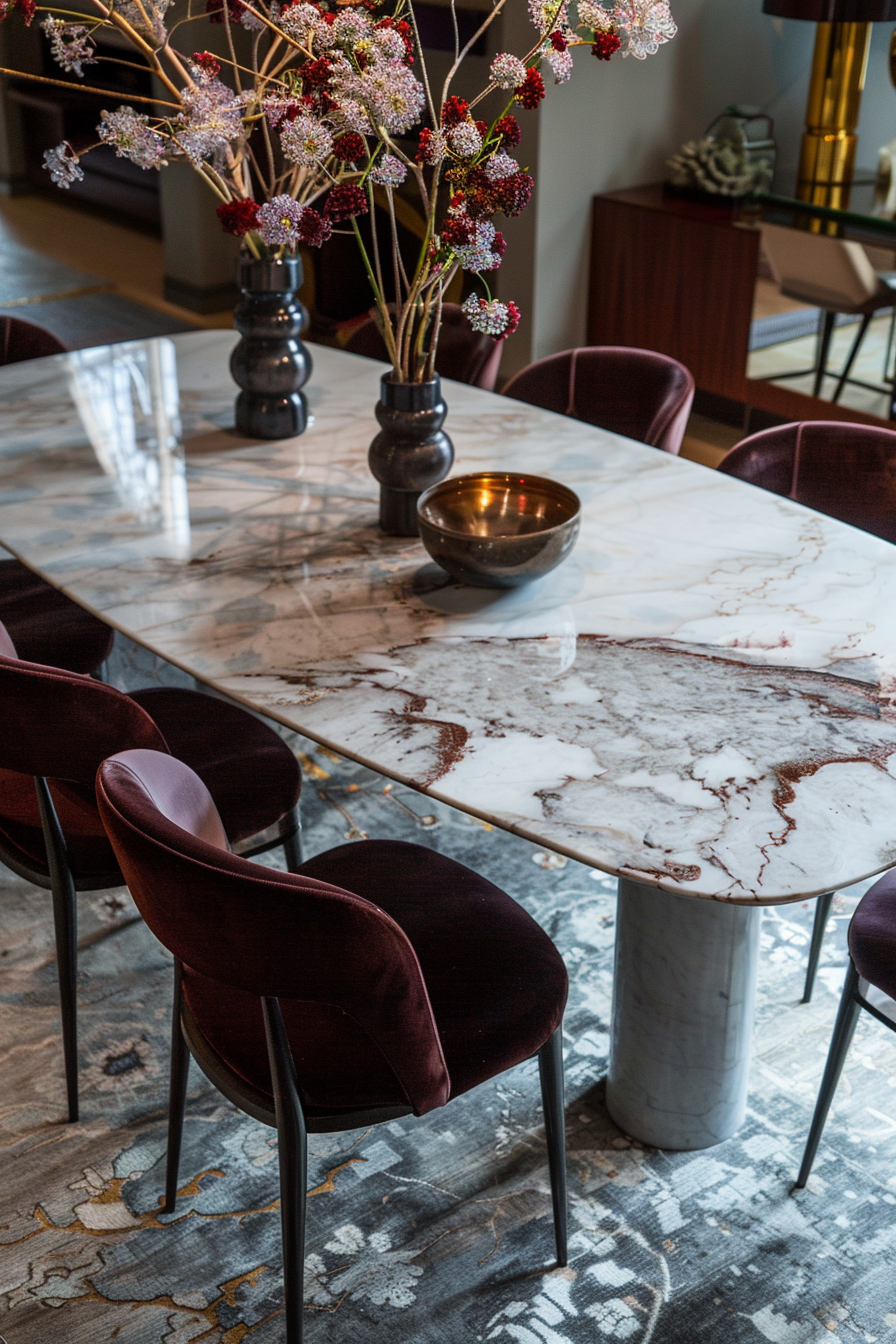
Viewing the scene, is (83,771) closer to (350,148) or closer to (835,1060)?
(350,148)

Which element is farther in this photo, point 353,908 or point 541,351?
point 541,351

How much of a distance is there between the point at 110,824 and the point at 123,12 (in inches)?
57.5

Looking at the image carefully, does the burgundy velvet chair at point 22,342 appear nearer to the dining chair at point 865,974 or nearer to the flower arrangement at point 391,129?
the flower arrangement at point 391,129

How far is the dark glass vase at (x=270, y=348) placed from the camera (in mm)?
2395

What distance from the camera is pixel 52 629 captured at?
240 cm

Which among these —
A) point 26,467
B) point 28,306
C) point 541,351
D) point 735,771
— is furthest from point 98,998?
point 28,306

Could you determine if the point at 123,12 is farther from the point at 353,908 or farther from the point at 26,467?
the point at 353,908

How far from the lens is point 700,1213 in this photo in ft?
5.95

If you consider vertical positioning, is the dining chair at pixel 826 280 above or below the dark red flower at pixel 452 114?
below

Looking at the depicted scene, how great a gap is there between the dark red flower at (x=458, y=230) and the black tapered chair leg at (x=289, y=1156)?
1.00 meters

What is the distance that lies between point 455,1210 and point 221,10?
1.90 meters

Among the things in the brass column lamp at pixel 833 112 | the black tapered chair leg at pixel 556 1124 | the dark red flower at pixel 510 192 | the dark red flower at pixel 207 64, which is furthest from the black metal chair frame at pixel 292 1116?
the brass column lamp at pixel 833 112

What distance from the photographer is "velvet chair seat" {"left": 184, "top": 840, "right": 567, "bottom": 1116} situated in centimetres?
148

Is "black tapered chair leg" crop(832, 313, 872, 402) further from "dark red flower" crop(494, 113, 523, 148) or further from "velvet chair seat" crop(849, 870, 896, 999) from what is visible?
"velvet chair seat" crop(849, 870, 896, 999)
